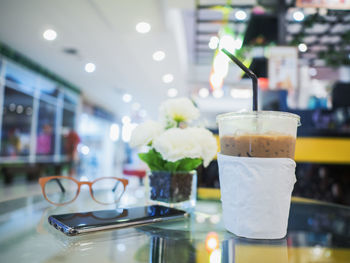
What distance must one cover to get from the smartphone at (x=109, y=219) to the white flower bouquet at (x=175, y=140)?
0.17 m

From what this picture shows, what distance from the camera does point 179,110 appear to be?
1.07m

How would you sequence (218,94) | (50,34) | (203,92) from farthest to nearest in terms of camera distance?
1. (218,94)
2. (203,92)
3. (50,34)

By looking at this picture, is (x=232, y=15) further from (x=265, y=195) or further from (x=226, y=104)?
(x=226, y=104)

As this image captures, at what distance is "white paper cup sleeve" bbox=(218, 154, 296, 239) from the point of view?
67cm

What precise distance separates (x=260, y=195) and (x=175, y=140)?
33cm

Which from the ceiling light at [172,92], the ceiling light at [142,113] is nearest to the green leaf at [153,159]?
the ceiling light at [172,92]

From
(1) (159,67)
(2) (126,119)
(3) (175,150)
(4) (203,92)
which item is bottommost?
(3) (175,150)

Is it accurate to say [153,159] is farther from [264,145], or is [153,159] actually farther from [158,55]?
[158,55]

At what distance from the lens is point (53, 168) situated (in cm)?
847

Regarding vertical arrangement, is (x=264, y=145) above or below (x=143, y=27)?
below

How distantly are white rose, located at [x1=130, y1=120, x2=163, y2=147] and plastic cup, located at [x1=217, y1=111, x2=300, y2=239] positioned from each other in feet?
1.19

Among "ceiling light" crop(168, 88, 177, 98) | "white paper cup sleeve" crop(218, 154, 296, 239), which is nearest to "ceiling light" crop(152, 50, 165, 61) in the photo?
"ceiling light" crop(168, 88, 177, 98)

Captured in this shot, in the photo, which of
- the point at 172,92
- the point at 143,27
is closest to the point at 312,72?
the point at 143,27

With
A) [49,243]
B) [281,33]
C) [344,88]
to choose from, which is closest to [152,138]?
[49,243]
